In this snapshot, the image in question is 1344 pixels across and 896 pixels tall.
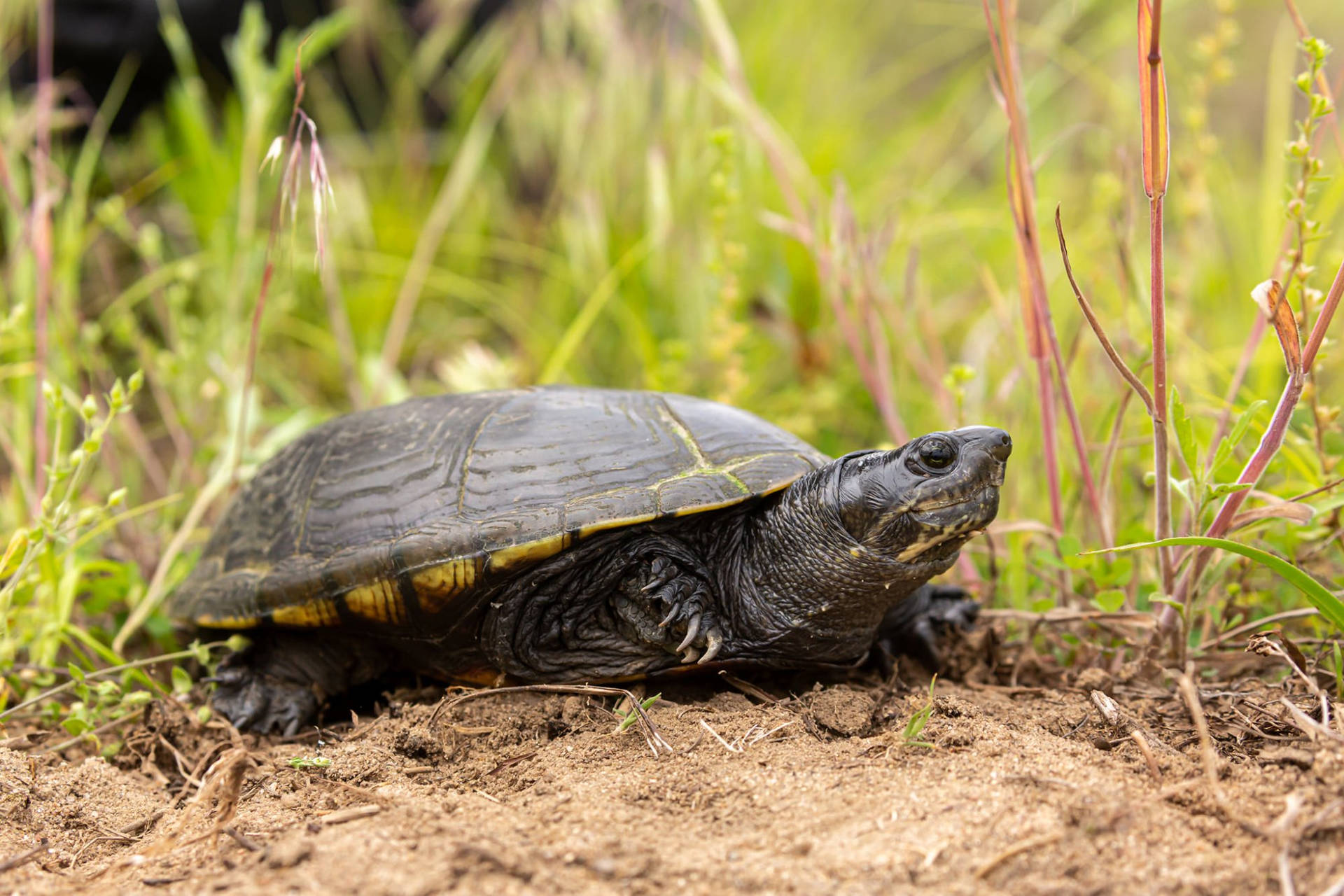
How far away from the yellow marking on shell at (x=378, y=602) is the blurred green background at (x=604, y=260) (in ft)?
2.00

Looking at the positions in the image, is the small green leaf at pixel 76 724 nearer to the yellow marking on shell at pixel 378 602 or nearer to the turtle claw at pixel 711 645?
the yellow marking on shell at pixel 378 602

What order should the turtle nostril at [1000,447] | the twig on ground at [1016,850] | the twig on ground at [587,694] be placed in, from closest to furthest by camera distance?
the twig on ground at [1016,850] → the twig on ground at [587,694] → the turtle nostril at [1000,447]

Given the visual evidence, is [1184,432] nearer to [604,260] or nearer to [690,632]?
[690,632]

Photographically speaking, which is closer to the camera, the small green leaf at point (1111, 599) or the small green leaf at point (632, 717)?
the small green leaf at point (632, 717)

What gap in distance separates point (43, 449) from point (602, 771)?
6.74ft

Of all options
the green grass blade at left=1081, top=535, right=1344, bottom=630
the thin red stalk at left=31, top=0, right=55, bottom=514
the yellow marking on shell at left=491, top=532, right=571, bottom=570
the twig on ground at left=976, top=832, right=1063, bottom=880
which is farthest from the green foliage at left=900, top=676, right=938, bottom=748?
the thin red stalk at left=31, top=0, right=55, bottom=514

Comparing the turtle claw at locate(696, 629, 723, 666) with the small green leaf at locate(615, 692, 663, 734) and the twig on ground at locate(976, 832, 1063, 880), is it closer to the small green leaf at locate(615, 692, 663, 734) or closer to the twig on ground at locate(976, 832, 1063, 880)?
the small green leaf at locate(615, 692, 663, 734)

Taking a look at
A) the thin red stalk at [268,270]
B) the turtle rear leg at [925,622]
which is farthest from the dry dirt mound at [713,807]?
the thin red stalk at [268,270]

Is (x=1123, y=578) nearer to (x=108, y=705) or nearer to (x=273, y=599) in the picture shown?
(x=273, y=599)

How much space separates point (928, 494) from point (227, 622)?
168 cm

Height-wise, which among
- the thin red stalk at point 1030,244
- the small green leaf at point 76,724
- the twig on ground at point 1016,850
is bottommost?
the small green leaf at point 76,724

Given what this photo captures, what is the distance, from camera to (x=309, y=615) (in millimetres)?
2260

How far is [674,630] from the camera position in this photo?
2.01 meters

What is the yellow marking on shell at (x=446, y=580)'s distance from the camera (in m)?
2.05
